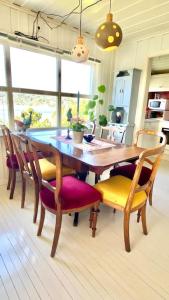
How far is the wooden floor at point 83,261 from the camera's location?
1.18 m

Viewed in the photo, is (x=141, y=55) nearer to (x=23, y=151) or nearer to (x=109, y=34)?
(x=109, y=34)

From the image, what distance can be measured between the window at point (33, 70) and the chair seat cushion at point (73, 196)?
1.94m

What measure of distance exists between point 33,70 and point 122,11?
1.57 m

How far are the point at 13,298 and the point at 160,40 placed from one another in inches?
155

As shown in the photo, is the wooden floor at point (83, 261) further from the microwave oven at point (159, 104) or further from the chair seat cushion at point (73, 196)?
the microwave oven at point (159, 104)

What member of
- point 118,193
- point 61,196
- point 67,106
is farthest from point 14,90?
point 118,193

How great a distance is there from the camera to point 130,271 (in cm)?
134

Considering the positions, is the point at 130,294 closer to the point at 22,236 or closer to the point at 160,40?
the point at 22,236

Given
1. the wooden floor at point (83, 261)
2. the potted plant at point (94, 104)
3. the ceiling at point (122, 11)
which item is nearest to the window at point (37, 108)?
the potted plant at point (94, 104)

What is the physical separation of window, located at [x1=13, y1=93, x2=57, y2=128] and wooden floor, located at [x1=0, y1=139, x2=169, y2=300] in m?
1.50

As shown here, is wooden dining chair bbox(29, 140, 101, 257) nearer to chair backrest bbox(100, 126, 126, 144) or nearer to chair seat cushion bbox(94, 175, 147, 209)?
chair seat cushion bbox(94, 175, 147, 209)

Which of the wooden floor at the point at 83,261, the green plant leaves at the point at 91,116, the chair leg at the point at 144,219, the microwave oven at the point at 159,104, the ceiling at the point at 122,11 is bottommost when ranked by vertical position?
the wooden floor at the point at 83,261

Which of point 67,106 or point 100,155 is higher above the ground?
point 67,106

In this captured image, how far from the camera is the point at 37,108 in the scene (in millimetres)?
3059
